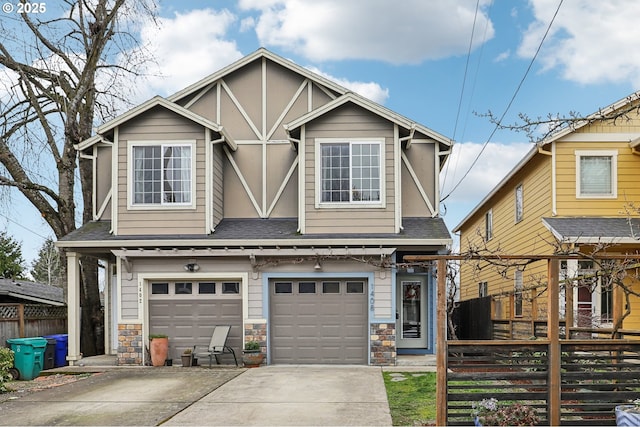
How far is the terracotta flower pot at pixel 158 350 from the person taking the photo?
47.3 feet

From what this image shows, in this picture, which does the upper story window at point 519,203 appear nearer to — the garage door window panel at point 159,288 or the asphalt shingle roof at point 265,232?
the asphalt shingle roof at point 265,232

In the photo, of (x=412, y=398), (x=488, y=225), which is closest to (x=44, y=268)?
(x=488, y=225)

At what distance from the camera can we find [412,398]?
9.80m

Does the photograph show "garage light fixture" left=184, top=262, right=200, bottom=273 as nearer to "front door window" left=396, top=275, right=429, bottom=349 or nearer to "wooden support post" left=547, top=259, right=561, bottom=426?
Answer: "front door window" left=396, top=275, right=429, bottom=349

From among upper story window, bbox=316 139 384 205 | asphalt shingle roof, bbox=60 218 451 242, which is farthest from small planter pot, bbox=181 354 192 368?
upper story window, bbox=316 139 384 205

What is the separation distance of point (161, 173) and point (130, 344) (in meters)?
4.08

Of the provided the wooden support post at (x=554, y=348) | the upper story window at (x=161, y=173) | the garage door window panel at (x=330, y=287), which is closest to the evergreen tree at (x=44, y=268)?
the upper story window at (x=161, y=173)

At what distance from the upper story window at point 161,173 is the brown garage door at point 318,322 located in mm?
3157

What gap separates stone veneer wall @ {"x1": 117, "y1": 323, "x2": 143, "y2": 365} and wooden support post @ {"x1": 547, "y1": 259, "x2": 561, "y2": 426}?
10086mm

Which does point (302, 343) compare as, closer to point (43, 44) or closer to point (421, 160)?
point (421, 160)

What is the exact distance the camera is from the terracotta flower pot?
47.3ft

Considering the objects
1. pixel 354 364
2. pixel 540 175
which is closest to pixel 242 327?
pixel 354 364

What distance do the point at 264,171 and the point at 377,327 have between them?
5.04 meters

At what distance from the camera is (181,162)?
49.2 feet
